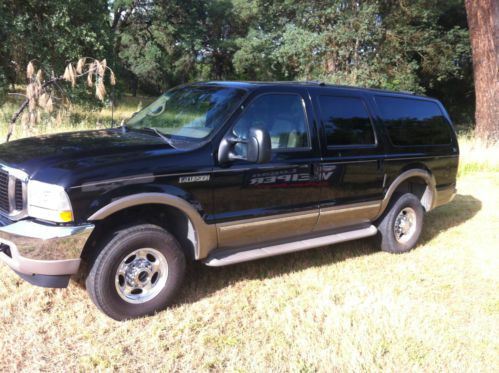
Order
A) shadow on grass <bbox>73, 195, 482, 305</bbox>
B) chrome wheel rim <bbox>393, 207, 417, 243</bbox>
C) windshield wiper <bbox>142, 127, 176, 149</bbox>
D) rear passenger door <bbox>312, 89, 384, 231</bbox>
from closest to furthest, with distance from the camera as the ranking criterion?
windshield wiper <bbox>142, 127, 176, 149</bbox>
shadow on grass <bbox>73, 195, 482, 305</bbox>
rear passenger door <bbox>312, 89, 384, 231</bbox>
chrome wheel rim <bbox>393, 207, 417, 243</bbox>

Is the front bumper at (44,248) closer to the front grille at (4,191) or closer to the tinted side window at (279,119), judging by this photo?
the front grille at (4,191)

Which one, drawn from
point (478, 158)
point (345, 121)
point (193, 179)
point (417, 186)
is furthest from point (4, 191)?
point (478, 158)

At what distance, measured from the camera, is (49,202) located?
3.32 m

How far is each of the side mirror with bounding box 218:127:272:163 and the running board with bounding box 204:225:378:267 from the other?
854 mm

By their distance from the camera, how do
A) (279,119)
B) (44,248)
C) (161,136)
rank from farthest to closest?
(279,119) → (161,136) → (44,248)

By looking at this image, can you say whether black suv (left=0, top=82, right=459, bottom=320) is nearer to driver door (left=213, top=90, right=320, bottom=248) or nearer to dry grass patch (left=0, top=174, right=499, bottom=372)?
driver door (left=213, top=90, right=320, bottom=248)

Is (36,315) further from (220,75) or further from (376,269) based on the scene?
(220,75)

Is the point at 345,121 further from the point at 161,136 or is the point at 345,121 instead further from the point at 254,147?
the point at 161,136

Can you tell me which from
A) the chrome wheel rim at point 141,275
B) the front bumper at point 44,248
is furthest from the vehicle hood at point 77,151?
the chrome wheel rim at point 141,275

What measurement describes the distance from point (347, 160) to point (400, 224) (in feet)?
4.96

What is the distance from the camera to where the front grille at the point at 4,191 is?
3.62 meters

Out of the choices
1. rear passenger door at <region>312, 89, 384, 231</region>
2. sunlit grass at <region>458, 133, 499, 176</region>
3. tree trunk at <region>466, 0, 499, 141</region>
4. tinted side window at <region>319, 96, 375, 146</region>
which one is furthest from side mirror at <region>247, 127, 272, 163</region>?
tree trunk at <region>466, 0, 499, 141</region>

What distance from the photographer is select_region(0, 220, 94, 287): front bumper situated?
3318mm

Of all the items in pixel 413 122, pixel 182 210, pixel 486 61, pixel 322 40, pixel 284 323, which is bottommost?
pixel 284 323
